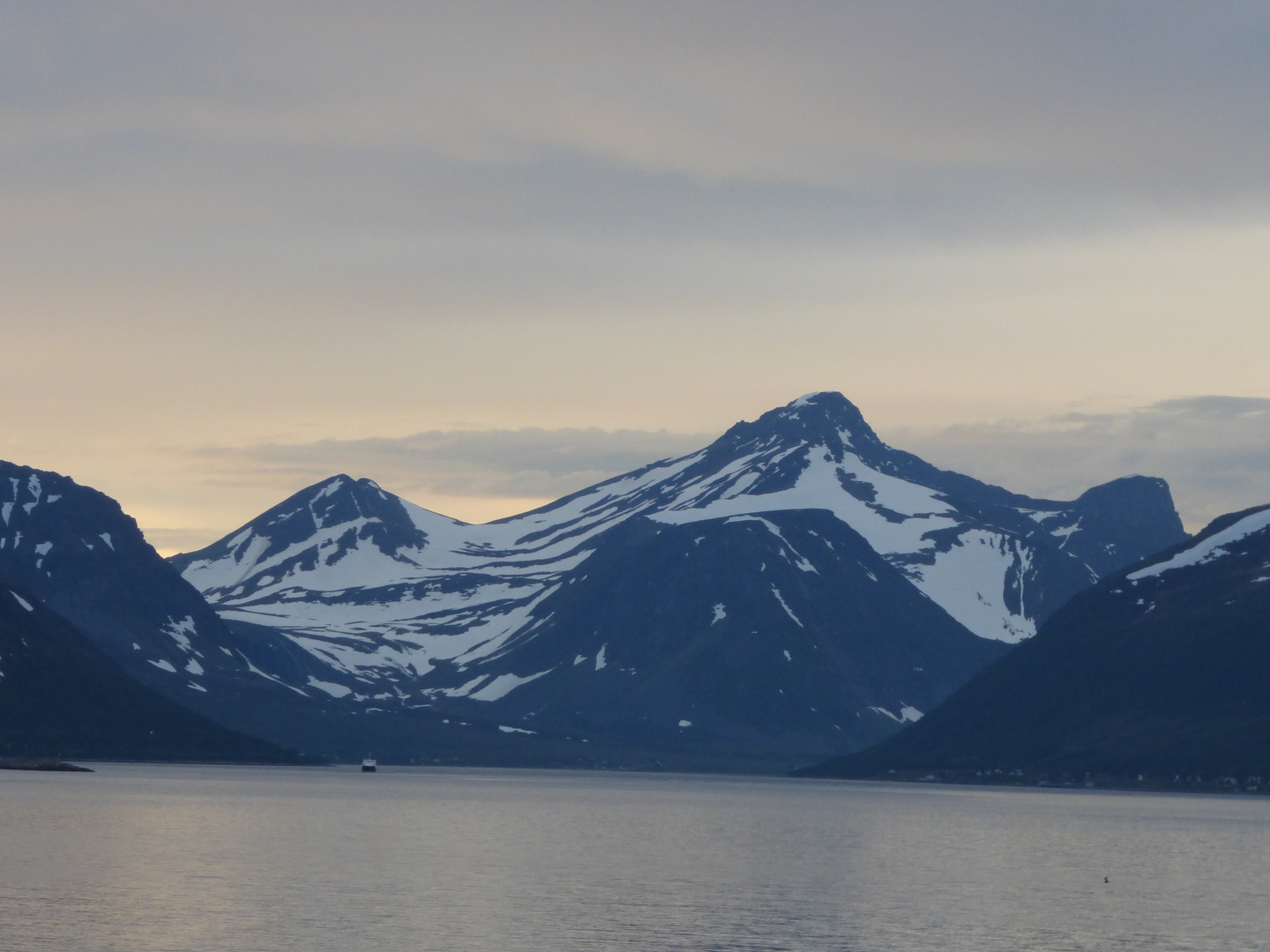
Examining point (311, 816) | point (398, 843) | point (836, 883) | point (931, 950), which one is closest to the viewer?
point (931, 950)

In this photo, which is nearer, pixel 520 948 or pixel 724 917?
pixel 520 948

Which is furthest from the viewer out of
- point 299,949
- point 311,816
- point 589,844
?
point 311,816

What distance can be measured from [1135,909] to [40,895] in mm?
64661

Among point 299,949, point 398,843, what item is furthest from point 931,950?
point 398,843

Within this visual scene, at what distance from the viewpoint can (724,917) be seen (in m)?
98.2

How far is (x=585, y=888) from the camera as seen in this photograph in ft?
372

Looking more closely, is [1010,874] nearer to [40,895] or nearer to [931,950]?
[931,950]

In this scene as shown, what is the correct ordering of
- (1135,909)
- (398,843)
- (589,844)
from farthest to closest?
(589,844) < (398,843) < (1135,909)

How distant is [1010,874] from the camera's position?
132 meters

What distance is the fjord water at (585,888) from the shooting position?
3516 inches

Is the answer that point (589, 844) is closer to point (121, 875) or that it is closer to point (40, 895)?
point (121, 875)

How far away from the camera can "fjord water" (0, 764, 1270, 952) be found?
89312 millimetres

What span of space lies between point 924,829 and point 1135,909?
84.8 metres

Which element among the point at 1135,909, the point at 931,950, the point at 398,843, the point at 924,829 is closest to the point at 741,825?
the point at 924,829
